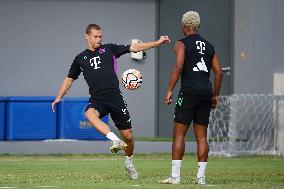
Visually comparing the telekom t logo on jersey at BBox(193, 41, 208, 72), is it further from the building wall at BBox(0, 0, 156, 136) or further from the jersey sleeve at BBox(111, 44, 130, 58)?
the building wall at BBox(0, 0, 156, 136)

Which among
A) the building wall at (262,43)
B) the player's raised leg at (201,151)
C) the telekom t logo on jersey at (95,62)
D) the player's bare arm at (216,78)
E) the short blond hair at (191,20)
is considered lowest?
the player's raised leg at (201,151)

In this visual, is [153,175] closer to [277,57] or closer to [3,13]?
[277,57]

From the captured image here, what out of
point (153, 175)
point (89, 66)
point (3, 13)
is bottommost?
point (153, 175)

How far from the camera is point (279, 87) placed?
86.0 ft

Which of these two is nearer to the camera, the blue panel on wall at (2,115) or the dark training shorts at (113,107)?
the dark training shorts at (113,107)

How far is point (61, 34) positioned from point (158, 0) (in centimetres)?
286

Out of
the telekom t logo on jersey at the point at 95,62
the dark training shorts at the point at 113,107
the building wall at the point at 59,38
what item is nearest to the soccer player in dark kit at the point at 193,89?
the dark training shorts at the point at 113,107

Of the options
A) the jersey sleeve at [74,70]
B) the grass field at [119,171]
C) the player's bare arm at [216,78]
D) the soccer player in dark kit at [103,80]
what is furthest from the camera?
the jersey sleeve at [74,70]

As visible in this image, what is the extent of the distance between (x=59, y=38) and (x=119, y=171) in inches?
443

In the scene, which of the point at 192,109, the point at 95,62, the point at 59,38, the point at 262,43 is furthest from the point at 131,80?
the point at 59,38

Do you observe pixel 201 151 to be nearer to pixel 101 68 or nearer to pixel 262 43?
pixel 101 68

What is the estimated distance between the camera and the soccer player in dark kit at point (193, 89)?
1383 cm

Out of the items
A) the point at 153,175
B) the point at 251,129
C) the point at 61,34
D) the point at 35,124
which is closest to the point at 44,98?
the point at 35,124

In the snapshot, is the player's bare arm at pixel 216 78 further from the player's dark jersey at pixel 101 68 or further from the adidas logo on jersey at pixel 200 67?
the player's dark jersey at pixel 101 68
